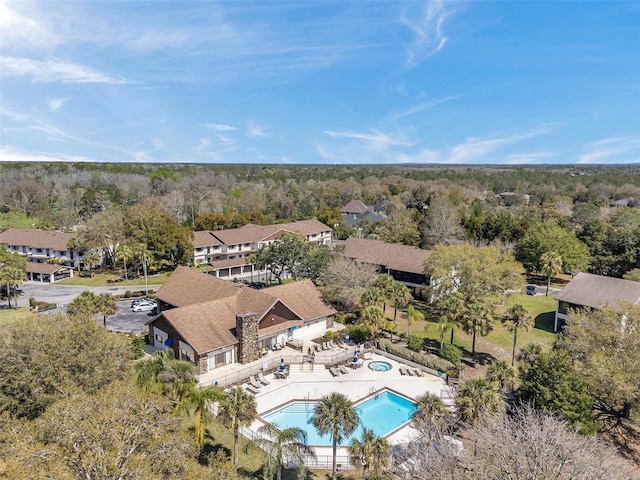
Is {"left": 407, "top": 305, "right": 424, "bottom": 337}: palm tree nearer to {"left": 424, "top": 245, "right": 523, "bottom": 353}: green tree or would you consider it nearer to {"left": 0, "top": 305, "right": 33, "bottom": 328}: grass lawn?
{"left": 424, "top": 245, "right": 523, "bottom": 353}: green tree

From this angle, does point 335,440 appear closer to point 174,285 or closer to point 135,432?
point 135,432

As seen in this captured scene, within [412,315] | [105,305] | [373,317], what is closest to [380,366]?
[373,317]

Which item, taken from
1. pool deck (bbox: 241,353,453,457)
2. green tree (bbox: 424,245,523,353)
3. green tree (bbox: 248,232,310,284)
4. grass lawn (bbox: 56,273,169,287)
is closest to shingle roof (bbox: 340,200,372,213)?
grass lawn (bbox: 56,273,169,287)

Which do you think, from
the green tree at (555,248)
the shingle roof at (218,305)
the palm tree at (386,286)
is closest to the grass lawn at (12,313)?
the shingle roof at (218,305)

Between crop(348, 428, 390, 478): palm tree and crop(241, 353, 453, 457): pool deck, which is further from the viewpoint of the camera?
crop(241, 353, 453, 457): pool deck

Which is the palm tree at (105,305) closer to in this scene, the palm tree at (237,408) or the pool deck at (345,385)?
the pool deck at (345,385)

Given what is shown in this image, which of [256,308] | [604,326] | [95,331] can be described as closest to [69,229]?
[256,308]
